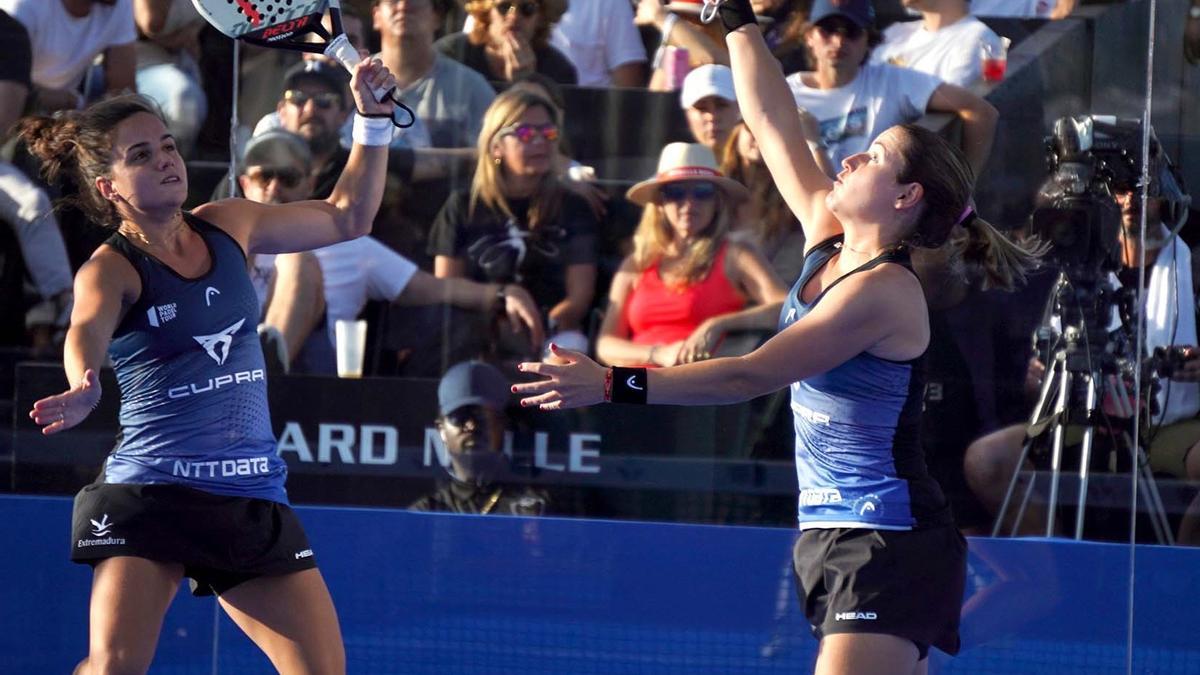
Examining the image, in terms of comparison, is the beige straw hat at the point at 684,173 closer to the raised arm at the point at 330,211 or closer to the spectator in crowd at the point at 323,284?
the spectator in crowd at the point at 323,284

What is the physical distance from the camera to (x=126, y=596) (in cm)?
316

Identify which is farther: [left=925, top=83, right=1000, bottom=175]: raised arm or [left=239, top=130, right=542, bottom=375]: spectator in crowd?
[left=239, top=130, right=542, bottom=375]: spectator in crowd

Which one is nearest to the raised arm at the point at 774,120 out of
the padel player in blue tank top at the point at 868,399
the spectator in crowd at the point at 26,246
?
the padel player in blue tank top at the point at 868,399

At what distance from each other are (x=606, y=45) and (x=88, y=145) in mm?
1540

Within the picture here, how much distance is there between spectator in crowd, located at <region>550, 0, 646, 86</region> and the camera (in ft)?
14.1

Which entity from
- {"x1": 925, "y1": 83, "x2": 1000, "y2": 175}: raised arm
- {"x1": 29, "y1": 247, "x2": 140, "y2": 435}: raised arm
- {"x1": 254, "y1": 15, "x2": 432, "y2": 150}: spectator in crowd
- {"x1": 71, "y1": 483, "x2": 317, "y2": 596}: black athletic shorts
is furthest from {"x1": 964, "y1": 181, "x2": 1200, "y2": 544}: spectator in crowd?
{"x1": 29, "y1": 247, "x2": 140, "y2": 435}: raised arm

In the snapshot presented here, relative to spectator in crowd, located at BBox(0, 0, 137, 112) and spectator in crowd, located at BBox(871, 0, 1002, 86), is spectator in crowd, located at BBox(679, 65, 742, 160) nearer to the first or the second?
spectator in crowd, located at BBox(871, 0, 1002, 86)

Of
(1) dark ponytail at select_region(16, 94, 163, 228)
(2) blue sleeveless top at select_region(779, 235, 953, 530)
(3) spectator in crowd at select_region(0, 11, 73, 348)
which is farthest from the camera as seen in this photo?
(3) spectator in crowd at select_region(0, 11, 73, 348)

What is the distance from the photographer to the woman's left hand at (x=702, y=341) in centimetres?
430

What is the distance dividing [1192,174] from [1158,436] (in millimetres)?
691

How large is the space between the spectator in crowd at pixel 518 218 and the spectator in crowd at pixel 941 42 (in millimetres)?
936

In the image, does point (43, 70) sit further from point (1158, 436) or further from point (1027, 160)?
point (1158, 436)

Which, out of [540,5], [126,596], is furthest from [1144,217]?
[126,596]

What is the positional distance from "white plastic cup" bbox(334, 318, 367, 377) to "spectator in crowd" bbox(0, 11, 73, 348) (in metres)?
0.79
